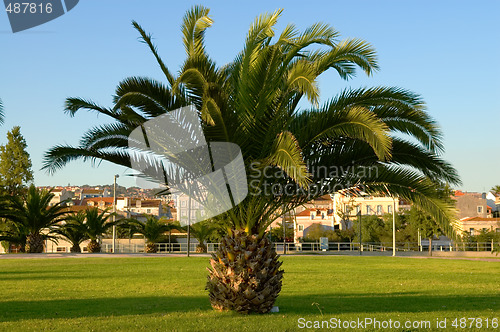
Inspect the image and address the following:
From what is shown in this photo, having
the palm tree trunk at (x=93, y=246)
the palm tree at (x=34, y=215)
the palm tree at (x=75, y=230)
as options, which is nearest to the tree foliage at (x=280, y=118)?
the palm tree at (x=34, y=215)

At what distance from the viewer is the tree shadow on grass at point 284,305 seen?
1300 cm

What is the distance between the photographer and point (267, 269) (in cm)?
1220

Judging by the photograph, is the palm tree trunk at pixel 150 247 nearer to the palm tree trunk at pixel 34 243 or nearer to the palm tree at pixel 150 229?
the palm tree at pixel 150 229

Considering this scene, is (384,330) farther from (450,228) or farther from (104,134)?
(104,134)

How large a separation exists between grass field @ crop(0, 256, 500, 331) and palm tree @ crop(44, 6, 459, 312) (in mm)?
1473

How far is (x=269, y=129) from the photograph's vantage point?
39.2 feet

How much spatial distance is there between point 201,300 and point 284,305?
2412mm

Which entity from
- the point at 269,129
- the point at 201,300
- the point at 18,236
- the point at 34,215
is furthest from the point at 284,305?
the point at 18,236

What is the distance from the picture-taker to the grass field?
11.5 metres

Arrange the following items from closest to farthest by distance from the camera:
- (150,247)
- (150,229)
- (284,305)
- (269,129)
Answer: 1. (269,129)
2. (284,305)
3. (150,229)
4. (150,247)

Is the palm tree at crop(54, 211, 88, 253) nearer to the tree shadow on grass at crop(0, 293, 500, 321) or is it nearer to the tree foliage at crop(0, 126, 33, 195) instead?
the tree foliage at crop(0, 126, 33, 195)

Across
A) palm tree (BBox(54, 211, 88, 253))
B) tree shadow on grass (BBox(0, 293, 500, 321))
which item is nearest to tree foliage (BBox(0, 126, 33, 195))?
palm tree (BBox(54, 211, 88, 253))

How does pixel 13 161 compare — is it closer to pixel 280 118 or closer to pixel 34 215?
pixel 34 215

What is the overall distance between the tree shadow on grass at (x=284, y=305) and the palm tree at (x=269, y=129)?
190cm
